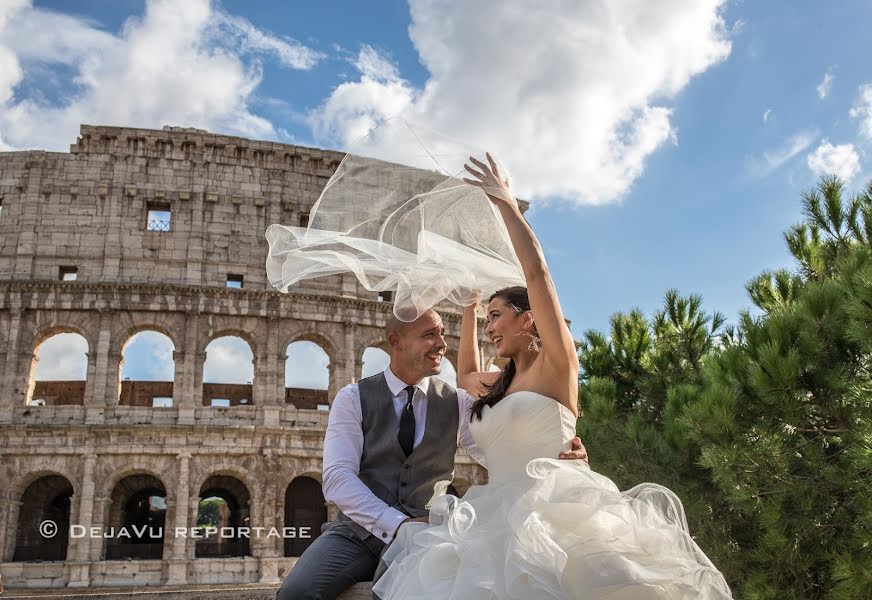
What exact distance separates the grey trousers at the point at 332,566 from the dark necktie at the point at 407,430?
0.43 metres

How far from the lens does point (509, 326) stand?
11.6ft

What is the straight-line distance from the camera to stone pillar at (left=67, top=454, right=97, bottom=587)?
59.1ft

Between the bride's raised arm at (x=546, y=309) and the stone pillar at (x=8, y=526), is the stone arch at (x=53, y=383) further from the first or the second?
the bride's raised arm at (x=546, y=309)

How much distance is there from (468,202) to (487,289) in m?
0.45

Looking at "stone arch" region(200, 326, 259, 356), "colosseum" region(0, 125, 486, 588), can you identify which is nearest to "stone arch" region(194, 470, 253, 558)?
"colosseum" region(0, 125, 486, 588)

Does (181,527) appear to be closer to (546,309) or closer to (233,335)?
(233,335)

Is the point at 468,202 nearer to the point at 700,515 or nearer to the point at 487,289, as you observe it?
the point at 487,289

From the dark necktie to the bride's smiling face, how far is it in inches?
19.5

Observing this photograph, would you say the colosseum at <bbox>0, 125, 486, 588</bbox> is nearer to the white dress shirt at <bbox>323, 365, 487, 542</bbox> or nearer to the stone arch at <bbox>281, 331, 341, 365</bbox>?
the stone arch at <bbox>281, 331, 341, 365</bbox>

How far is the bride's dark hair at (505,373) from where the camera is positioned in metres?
3.46

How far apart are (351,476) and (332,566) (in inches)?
14.6

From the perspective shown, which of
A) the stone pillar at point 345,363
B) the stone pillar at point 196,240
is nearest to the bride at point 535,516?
the stone pillar at point 345,363

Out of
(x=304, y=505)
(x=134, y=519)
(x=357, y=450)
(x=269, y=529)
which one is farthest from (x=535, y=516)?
(x=134, y=519)

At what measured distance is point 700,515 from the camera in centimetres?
1070
